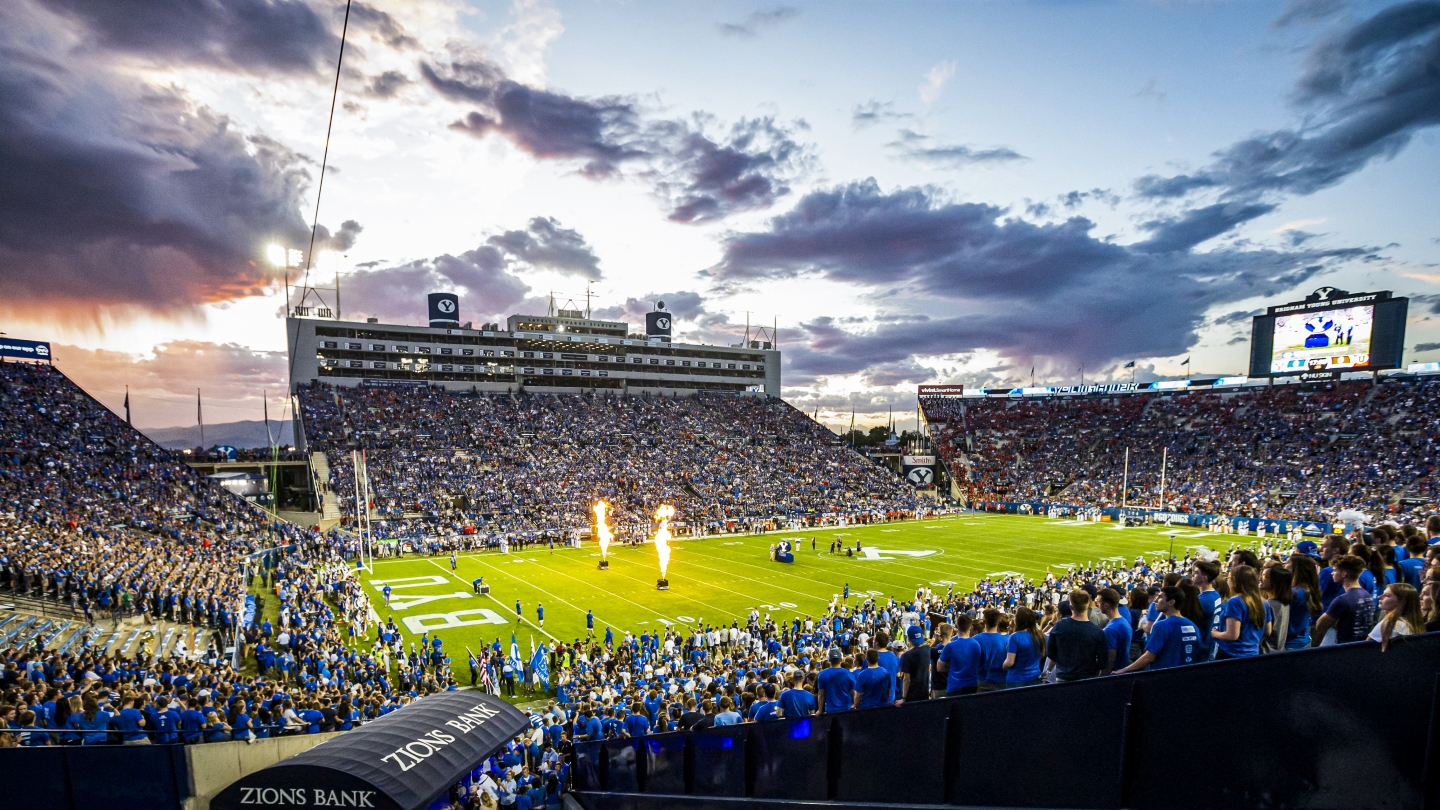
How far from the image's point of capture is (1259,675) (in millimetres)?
3596

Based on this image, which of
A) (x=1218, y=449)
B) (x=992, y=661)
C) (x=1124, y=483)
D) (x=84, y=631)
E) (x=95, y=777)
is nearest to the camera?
(x=992, y=661)

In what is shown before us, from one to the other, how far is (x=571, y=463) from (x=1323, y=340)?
5830cm

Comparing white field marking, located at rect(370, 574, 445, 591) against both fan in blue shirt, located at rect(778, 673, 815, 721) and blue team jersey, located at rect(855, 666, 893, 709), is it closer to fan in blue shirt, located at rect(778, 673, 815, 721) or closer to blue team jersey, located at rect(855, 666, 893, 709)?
fan in blue shirt, located at rect(778, 673, 815, 721)

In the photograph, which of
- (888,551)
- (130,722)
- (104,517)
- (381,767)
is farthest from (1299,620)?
(888,551)

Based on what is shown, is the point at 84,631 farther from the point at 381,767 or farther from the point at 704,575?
the point at 704,575

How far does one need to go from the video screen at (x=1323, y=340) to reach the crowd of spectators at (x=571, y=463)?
30776 millimetres

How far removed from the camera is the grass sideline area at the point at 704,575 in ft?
79.9

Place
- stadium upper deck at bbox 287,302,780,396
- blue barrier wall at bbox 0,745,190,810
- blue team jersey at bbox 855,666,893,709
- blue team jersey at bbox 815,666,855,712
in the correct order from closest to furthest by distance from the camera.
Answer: blue team jersey at bbox 855,666,893,709 → blue team jersey at bbox 815,666,855,712 → blue barrier wall at bbox 0,745,190,810 → stadium upper deck at bbox 287,302,780,396

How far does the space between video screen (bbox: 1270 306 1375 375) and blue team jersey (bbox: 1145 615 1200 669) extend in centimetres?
6361

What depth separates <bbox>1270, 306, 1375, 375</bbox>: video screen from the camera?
5062 centimetres

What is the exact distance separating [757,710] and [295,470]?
2104 inches

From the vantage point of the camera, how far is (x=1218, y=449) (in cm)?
5828

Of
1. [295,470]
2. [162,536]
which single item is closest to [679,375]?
[295,470]

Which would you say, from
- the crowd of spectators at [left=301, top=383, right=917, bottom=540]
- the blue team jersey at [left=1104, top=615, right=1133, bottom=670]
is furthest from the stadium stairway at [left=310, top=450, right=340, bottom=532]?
the blue team jersey at [left=1104, top=615, right=1133, bottom=670]
